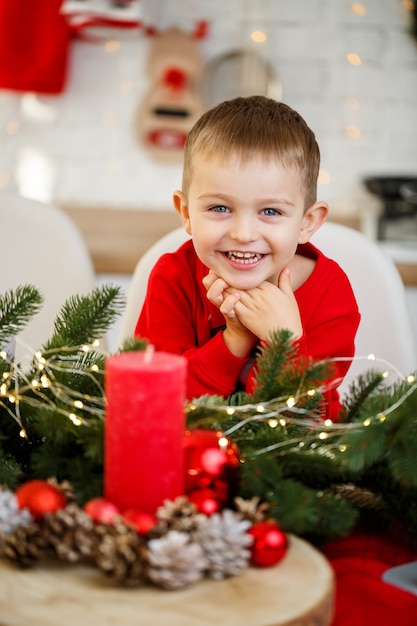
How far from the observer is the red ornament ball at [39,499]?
636mm

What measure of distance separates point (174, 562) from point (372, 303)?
963 mm

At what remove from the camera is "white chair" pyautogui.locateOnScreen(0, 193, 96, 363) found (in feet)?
5.20

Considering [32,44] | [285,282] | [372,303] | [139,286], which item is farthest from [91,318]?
[32,44]

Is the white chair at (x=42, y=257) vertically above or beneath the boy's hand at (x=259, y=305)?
beneath

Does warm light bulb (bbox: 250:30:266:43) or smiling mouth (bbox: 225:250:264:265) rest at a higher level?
warm light bulb (bbox: 250:30:266:43)

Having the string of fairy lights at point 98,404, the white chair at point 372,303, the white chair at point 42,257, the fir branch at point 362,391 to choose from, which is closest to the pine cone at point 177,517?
the string of fairy lights at point 98,404

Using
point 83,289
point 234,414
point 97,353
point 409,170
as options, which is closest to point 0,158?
point 409,170

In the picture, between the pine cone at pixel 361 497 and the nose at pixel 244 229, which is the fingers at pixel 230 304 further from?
the pine cone at pixel 361 497

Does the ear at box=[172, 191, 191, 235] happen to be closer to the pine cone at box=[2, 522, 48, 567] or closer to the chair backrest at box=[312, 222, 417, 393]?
the chair backrest at box=[312, 222, 417, 393]

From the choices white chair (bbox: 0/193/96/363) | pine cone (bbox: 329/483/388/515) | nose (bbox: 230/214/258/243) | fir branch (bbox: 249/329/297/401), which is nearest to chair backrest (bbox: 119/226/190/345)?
white chair (bbox: 0/193/96/363)

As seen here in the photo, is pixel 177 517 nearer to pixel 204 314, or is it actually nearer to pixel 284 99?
pixel 204 314

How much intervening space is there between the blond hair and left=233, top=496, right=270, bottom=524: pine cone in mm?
507

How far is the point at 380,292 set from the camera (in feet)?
4.81

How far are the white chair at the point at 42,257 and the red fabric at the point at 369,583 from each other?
3.01 feet
